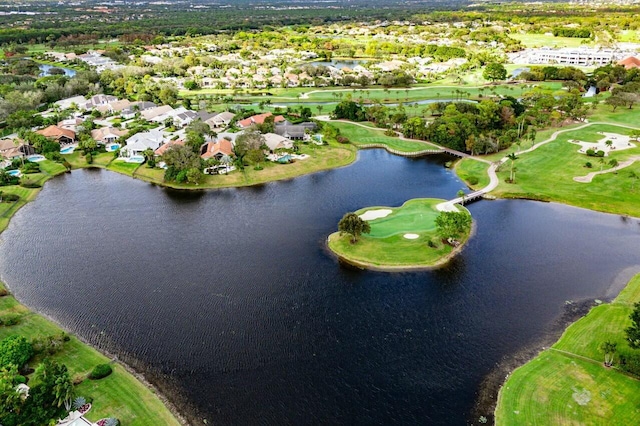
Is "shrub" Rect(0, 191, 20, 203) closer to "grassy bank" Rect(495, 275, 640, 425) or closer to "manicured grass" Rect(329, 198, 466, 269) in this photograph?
"manicured grass" Rect(329, 198, 466, 269)

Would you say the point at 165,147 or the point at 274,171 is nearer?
the point at 274,171

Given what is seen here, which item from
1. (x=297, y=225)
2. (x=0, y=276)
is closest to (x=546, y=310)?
(x=297, y=225)

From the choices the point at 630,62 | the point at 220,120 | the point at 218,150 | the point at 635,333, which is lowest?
the point at 220,120

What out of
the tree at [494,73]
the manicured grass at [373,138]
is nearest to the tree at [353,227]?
the manicured grass at [373,138]

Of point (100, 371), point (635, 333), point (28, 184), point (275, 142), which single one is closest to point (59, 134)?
point (28, 184)

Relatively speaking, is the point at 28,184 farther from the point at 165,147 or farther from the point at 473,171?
the point at 473,171

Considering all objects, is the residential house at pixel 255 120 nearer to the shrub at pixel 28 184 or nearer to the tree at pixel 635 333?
the shrub at pixel 28 184
